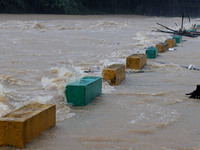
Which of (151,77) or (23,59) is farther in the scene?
(23,59)

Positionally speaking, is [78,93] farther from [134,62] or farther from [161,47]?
[161,47]

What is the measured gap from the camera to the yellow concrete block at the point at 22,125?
4.23 metres

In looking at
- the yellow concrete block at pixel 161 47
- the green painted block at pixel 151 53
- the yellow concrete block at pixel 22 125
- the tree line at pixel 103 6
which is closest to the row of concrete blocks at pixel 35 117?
the yellow concrete block at pixel 22 125

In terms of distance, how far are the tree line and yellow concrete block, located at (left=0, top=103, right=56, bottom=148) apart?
3628cm

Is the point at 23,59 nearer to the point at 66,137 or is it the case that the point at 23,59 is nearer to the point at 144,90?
the point at 144,90

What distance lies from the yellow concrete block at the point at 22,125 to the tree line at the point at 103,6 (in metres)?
36.3

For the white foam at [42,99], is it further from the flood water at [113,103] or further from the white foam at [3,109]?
the white foam at [3,109]

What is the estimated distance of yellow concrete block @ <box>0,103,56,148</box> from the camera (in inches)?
166

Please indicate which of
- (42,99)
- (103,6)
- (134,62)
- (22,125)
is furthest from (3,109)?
(103,6)

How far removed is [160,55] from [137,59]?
3.71 meters

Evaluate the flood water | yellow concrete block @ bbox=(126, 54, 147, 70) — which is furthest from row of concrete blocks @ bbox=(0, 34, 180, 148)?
yellow concrete block @ bbox=(126, 54, 147, 70)

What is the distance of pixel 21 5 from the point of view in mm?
40781

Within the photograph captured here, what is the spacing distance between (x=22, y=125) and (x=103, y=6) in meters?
50.4

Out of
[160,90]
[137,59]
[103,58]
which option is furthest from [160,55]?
[160,90]
